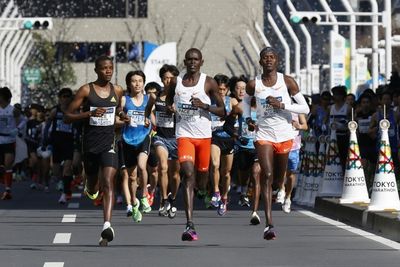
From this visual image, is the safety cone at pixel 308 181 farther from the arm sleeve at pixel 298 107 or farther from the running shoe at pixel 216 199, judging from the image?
the arm sleeve at pixel 298 107

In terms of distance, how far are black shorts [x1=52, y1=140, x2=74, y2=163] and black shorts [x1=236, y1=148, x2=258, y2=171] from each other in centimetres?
314

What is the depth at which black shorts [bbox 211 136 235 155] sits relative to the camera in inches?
842

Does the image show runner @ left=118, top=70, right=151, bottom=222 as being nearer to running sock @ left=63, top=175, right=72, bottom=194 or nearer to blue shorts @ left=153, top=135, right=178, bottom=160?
blue shorts @ left=153, top=135, right=178, bottom=160

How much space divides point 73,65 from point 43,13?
12.2 ft

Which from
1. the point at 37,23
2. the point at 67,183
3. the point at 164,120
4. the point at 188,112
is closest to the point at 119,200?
the point at 67,183

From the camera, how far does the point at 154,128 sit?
66.6 feet

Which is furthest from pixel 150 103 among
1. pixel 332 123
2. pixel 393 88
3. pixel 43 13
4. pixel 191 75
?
pixel 43 13

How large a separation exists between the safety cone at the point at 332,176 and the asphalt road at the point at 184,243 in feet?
3.67

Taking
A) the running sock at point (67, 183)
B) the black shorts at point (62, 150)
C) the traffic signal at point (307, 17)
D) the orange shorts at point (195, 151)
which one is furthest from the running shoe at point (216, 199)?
the traffic signal at point (307, 17)

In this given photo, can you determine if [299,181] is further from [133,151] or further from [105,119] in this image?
[105,119]

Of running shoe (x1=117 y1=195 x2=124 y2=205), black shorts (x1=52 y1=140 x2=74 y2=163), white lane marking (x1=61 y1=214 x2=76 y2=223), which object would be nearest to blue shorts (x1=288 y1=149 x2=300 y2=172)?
running shoe (x1=117 y1=195 x2=124 y2=205)

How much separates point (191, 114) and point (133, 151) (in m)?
3.73

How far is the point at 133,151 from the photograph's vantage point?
754 inches

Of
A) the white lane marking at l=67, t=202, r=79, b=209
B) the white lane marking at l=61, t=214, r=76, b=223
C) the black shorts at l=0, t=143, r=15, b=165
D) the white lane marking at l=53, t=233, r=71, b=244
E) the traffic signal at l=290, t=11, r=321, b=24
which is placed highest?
the traffic signal at l=290, t=11, r=321, b=24
